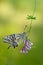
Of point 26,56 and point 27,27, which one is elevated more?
point 27,27

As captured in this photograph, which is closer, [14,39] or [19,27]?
[14,39]

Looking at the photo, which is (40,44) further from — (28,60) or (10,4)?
(10,4)

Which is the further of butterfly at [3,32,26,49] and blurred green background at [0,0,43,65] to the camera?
blurred green background at [0,0,43,65]

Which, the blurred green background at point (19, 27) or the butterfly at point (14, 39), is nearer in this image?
the butterfly at point (14, 39)

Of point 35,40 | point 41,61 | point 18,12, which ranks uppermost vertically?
point 18,12

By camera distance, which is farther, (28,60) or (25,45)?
(28,60)

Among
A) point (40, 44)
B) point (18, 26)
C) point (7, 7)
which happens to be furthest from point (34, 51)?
point (7, 7)
